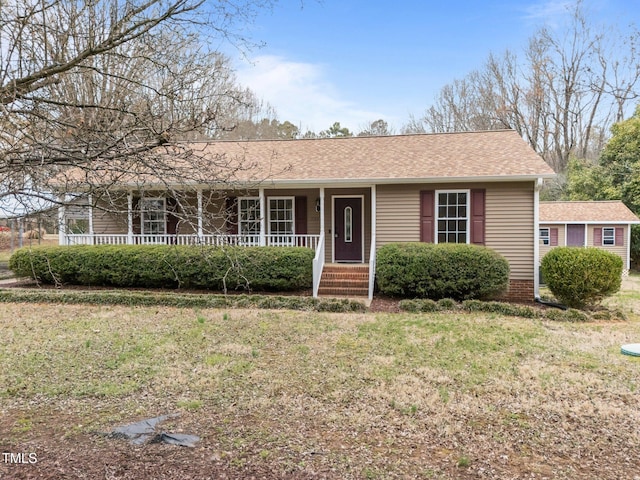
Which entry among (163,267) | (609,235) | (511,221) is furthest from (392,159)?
(609,235)

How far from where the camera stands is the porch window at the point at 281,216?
12.9 meters

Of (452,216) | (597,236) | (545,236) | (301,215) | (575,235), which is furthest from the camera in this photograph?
(545,236)

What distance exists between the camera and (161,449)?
334 cm

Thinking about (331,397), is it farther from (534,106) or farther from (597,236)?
(534,106)

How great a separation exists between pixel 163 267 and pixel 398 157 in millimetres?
7269

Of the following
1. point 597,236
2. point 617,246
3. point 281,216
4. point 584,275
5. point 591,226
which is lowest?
point 584,275

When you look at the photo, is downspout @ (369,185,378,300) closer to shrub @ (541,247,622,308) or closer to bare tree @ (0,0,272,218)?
shrub @ (541,247,622,308)

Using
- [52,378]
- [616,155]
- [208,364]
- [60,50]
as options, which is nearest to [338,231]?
[208,364]

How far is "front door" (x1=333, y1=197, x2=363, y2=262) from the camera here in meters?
12.6

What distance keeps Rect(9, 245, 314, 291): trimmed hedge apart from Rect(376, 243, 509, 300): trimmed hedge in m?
2.20

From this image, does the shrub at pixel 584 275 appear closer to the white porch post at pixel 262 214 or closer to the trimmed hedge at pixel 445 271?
the trimmed hedge at pixel 445 271

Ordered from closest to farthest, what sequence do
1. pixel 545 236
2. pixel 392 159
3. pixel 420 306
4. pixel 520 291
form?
1. pixel 420 306
2. pixel 520 291
3. pixel 392 159
4. pixel 545 236

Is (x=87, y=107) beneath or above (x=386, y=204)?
above

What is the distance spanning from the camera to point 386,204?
37.6 feet
